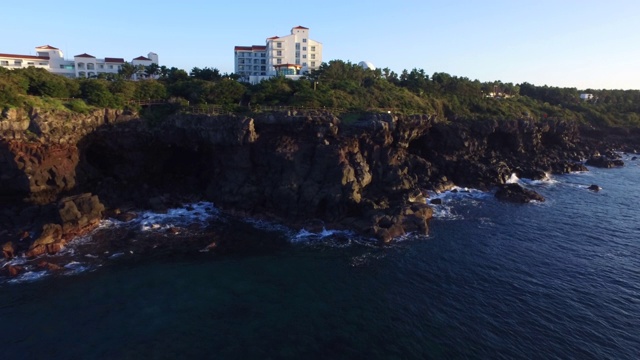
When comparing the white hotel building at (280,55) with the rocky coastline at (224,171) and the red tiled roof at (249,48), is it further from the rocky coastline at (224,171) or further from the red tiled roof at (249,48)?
the rocky coastline at (224,171)

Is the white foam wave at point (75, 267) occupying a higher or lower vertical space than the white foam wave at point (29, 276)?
higher

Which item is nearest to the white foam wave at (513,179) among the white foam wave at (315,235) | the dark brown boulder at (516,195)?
the dark brown boulder at (516,195)

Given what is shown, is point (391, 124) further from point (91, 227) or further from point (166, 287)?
point (91, 227)

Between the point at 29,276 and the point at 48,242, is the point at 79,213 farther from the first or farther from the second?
the point at 29,276

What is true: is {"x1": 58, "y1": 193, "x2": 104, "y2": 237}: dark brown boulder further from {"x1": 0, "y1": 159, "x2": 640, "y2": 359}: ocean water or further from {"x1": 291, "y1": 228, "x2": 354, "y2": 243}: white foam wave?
{"x1": 291, "y1": 228, "x2": 354, "y2": 243}: white foam wave

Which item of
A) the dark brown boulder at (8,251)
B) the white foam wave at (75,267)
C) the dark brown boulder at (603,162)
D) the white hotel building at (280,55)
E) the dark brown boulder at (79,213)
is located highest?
the white hotel building at (280,55)

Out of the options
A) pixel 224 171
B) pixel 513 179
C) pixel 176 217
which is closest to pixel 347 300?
pixel 176 217
